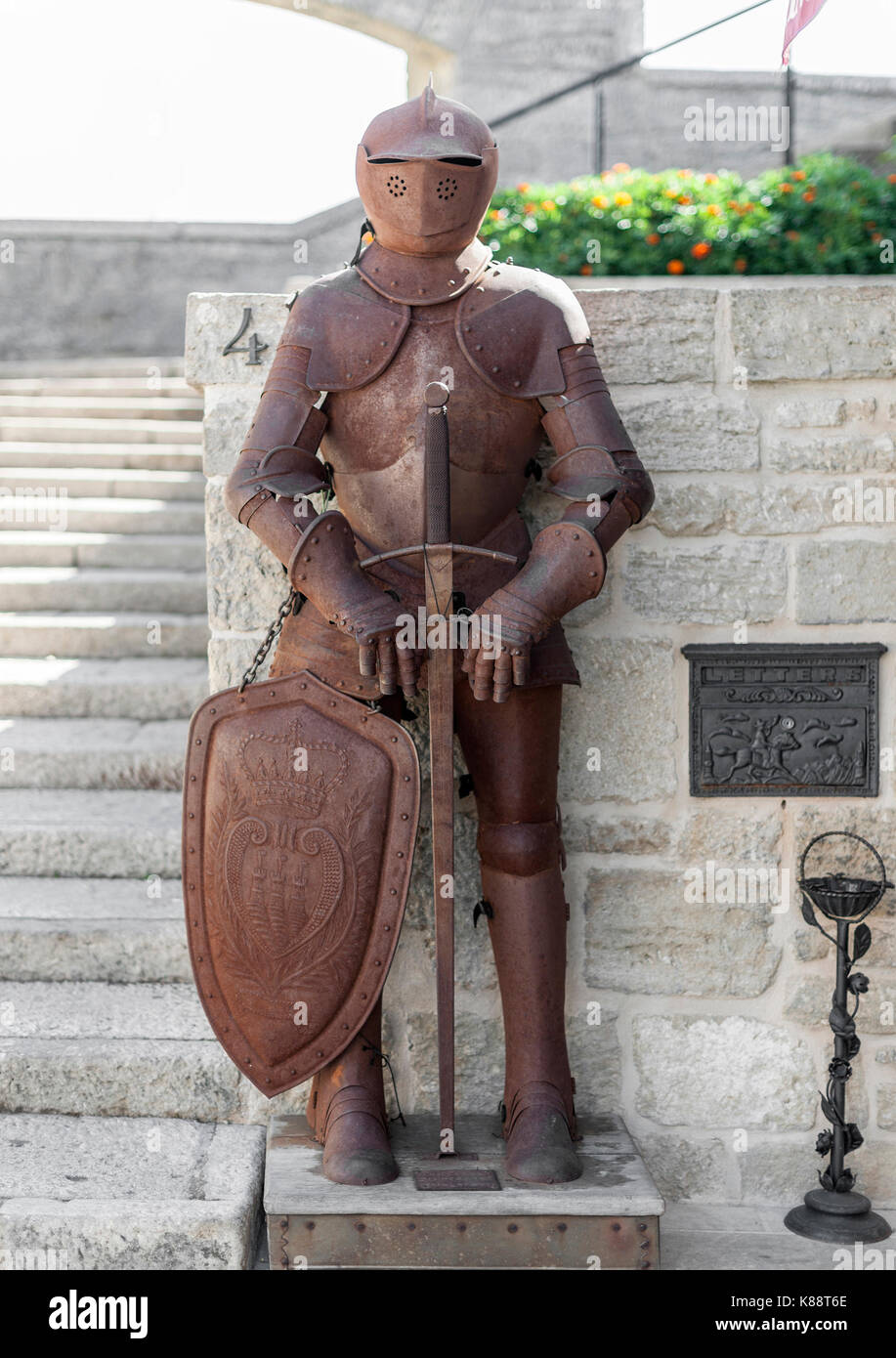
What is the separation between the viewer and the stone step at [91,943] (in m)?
3.01

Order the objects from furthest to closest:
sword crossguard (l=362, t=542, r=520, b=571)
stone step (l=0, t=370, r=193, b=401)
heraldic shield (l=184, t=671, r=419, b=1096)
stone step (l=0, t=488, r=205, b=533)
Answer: stone step (l=0, t=370, r=193, b=401) < stone step (l=0, t=488, r=205, b=533) < heraldic shield (l=184, t=671, r=419, b=1096) < sword crossguard (l=362, t=542, r=520, b=571)

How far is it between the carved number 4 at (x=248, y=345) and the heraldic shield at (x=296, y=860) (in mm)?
654

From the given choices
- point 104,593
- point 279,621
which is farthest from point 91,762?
point 279,621

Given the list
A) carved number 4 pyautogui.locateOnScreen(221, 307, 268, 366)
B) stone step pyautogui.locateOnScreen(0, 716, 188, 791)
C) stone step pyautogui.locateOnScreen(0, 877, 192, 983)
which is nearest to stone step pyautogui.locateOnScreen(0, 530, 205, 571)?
stone step pyautogui.locateOnScreen(0, 716, 188, 791)

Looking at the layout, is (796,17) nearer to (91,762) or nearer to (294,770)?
(294,770)

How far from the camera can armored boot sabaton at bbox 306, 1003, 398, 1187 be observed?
231 centimetres

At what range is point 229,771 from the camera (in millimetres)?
2410

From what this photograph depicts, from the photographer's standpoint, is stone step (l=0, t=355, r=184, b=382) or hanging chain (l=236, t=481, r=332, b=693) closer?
hanging chain (l=236, t=481, r=332, b=693)

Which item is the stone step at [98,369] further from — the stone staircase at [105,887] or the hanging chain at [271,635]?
the hanging chain at [271,635]

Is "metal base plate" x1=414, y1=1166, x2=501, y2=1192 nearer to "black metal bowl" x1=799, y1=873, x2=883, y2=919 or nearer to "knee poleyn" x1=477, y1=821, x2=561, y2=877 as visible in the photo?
A: "knee poleyn" x1=477, y1=821, x2=561, y2=877

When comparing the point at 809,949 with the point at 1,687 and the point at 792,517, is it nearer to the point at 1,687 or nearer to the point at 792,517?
the point at 792,517

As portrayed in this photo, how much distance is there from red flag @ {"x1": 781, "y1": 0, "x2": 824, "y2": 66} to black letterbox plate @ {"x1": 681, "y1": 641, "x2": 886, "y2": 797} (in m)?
1.25

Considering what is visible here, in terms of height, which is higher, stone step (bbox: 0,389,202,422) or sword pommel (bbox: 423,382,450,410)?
stone step (bbox: 0,389,202,422)

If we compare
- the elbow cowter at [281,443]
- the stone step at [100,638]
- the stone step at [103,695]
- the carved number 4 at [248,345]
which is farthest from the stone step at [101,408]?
the elbow cowter at [281,443]
